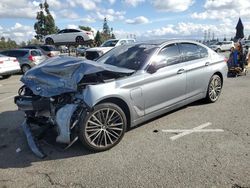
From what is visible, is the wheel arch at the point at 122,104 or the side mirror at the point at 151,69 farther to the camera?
the side mirror at the point at 151,69

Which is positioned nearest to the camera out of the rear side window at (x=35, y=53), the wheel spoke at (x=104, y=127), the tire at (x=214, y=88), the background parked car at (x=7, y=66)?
the wheel spoke at (x=104, y=127)

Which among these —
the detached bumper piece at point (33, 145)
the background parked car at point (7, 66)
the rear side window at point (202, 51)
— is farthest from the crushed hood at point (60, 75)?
the background parked car at point (7, 66)

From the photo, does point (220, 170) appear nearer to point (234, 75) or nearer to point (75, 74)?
point (75, 74)

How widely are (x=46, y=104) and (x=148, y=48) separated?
226 centimetres

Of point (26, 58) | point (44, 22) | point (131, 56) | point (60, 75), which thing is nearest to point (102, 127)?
point (60, 75)

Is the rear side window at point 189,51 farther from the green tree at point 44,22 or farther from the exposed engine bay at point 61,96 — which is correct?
the green tree at point 44,22

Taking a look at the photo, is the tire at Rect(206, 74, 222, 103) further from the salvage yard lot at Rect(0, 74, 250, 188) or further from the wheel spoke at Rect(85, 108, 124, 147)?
the wheel spoke at Rect(85, 108, 124, 147)

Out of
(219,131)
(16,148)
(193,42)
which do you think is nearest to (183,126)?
(219,131)

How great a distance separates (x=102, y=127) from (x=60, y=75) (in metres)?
1.08

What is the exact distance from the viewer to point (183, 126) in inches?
225

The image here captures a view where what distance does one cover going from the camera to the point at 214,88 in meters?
7.21

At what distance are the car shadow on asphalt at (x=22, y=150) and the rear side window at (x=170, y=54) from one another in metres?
2.27

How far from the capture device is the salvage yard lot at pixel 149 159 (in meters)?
3.76

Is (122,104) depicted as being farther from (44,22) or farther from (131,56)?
(44,22)
